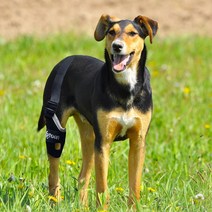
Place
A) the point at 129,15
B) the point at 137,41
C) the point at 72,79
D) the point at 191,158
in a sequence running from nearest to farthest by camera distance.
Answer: the point at 137,41
the point at 72,79
the point at 191,158
the point at 129,15

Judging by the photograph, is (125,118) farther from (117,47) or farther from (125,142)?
(125,142)

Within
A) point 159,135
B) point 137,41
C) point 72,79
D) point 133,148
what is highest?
point 137,41

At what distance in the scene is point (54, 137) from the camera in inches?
254

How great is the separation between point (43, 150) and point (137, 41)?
2.06 meters

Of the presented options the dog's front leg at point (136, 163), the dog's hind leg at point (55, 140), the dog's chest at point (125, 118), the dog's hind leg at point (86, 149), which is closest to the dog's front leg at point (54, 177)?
the dog's hind leg at point (55, 140)

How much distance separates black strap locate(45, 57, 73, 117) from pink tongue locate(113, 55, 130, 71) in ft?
2.78

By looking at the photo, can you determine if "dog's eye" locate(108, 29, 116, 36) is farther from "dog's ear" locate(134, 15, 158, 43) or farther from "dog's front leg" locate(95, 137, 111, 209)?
"dog's front leg" locate(95, 137, 111, 209)

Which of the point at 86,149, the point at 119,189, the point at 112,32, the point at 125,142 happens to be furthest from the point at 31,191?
the point at 125,142

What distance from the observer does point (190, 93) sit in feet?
32.7

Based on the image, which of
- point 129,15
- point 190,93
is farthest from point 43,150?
point 129,15

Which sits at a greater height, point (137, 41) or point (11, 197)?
point (137, 41)

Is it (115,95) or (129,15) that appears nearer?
(115,95)

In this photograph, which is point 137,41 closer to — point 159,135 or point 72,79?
point 72,79

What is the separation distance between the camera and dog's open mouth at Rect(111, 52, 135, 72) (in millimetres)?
5751
